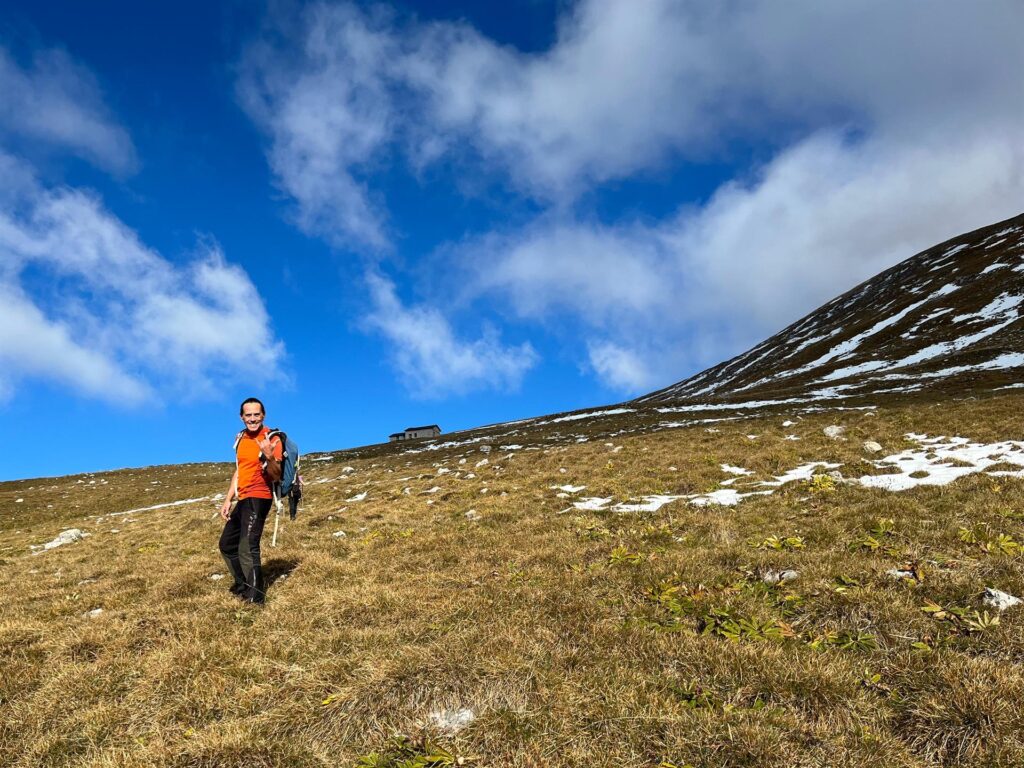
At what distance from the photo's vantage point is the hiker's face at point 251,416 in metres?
9.74

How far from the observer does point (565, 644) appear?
625 cm

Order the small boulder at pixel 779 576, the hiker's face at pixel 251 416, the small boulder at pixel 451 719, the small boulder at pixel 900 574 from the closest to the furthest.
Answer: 1. the small boulder at pixel 451 719
2. the small boulder at pixel 900 574
3. the small boulder at pixel 779 576
4. the hiker's face at pixel 251 416

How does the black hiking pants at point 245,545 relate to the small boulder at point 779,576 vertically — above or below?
above

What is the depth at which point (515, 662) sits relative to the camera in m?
5.75

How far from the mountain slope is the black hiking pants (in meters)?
42.4

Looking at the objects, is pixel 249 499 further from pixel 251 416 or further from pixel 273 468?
pixel 251 416

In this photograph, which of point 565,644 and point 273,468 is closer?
point 565,644

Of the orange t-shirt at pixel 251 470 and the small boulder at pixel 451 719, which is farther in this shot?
the orange t-shirt at pixel 251 470

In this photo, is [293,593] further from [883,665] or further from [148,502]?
[148,502]

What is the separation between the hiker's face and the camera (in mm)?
9742

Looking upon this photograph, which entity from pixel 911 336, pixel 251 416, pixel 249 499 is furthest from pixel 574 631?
pixel 911 336

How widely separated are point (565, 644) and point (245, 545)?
6.24 m

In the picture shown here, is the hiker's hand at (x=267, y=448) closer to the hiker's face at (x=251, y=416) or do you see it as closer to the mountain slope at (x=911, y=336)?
the hiker's face at (x=251, y=416)

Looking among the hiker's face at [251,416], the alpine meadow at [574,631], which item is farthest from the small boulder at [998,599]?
the hiker's face at [251,416]
